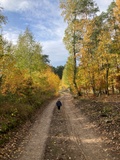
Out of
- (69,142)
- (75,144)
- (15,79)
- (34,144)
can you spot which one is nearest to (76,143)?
(75,144)

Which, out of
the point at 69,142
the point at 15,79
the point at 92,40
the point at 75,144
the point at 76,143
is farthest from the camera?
the point at 92,40

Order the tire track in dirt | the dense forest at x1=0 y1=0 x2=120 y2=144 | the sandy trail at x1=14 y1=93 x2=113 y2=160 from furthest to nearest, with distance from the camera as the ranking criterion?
the dense forest at x1=0 y1=0 x2=120 y2=144 < the sandy trail at x1=14 y1=93 x2=113 y2=160 < the tire track in dirt

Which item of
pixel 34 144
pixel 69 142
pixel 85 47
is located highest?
pixel 85 47

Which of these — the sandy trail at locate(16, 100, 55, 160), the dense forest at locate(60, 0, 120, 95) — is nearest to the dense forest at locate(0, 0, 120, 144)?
the dense forest at locate(60, 0, 120, 95)

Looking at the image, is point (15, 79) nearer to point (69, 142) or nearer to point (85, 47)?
point (69, 142)

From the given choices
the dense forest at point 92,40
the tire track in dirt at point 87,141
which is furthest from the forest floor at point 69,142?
the dense forest at point 92,40

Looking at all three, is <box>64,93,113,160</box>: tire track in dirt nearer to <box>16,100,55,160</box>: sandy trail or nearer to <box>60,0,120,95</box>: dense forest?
<box>16,100,55,160</box>: sandy trail

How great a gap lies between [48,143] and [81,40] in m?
23.9

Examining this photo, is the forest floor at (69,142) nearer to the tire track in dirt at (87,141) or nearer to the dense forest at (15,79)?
the tire track in dirt at (87,141)

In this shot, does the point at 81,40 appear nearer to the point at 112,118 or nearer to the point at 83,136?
the point at 112,118

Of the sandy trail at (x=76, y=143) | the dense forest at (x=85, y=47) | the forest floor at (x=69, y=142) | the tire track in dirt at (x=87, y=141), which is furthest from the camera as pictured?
the dense forest at (x=85, y=47)

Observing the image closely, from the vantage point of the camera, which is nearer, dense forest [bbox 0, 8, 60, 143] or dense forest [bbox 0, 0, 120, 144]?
dense forest [bbox 0, 8, 60, 143]

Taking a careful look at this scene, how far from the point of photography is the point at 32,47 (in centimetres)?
3497

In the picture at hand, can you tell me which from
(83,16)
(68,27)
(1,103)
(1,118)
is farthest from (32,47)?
(1,118)
